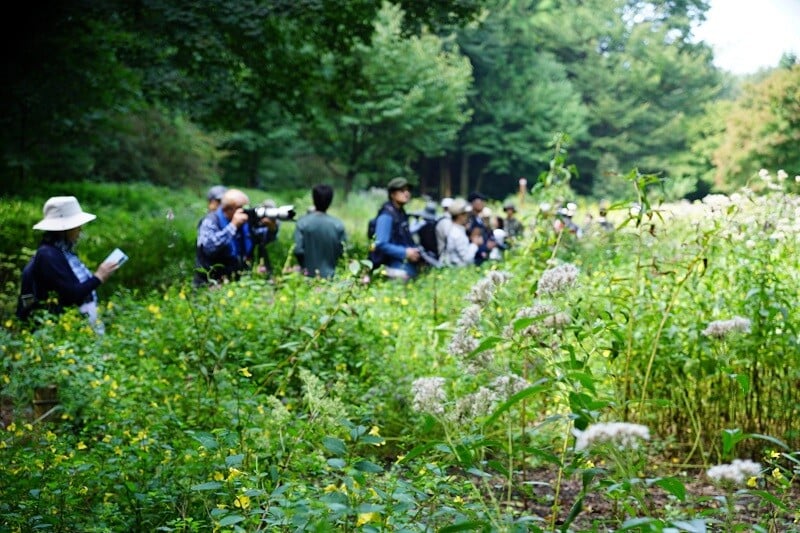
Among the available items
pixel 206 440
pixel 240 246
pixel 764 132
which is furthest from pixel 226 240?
pixel 764 132

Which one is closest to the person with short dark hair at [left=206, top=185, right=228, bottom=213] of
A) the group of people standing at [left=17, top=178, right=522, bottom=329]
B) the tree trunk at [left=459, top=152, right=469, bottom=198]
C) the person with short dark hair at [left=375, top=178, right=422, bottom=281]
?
A: the group of people standing at [left=17, top=178, right=522, bottom=329]

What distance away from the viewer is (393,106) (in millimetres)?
31875

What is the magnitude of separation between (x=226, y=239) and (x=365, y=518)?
471 cm

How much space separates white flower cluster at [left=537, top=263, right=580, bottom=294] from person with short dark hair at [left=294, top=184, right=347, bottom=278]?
211 inches

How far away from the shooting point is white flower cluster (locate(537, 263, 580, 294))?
237 cm

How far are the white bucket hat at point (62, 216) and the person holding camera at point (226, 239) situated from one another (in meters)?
1.15

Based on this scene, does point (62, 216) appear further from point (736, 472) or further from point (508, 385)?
point (736, 472)

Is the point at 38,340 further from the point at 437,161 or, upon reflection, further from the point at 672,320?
the point at 437,161

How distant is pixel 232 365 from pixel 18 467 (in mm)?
1567

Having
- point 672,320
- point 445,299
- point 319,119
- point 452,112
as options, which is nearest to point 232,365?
point 672,320

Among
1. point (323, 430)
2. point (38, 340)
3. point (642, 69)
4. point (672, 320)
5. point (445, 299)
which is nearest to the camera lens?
point (323, 430)

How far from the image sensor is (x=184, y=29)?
9.62 meters

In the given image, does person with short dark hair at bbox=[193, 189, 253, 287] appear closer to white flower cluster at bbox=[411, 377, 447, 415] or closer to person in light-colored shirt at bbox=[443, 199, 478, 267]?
person in light-colored shirt at bbox=[443, 199, 478, 267]

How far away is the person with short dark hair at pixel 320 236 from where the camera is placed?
768 cm
